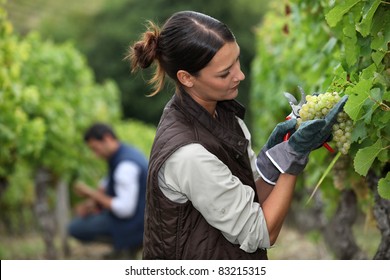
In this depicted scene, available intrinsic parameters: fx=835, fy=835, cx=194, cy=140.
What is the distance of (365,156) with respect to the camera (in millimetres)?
3447

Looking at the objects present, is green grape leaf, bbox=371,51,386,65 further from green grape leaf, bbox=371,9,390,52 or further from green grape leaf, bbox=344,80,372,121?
green grape leaf, bbox=344,80,372,121

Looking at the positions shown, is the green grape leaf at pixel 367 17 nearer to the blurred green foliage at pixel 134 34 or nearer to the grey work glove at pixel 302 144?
the grey work glove at pixel 302 144

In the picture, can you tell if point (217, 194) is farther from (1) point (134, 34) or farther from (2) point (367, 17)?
(1) point (134, 34)

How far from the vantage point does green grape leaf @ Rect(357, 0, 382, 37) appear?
333 cm

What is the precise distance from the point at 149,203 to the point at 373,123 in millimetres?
1029

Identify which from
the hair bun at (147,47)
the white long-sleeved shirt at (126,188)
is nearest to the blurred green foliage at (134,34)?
the white long-sleeved shirt at (126,188)

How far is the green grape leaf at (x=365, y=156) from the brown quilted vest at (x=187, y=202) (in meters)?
0.51

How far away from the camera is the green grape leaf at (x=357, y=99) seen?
10.8ft

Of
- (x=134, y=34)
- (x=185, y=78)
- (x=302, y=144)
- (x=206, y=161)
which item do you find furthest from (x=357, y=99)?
(x=134, y=34)

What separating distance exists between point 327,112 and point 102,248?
423 inches

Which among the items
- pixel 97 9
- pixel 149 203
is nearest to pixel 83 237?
pixel 149 203

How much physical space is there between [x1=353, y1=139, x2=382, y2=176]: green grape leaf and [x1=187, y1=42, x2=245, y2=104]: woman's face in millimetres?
591

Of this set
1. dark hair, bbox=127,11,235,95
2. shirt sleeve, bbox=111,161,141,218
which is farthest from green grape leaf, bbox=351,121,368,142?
shirt sleeve, bbox=111,161,141,218

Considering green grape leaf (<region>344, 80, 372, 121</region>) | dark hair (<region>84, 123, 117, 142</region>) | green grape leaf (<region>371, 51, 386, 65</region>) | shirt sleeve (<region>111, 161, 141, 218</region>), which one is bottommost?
shirt sleeve (<region>111, 161, 141, 218</region>)
